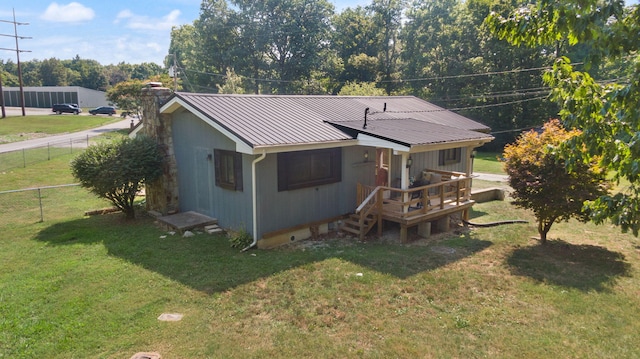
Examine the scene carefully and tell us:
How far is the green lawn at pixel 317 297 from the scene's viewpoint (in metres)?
5.82

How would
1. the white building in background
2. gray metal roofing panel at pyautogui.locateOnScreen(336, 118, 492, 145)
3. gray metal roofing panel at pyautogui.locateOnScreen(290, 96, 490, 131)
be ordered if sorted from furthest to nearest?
the white building in background
gray metal roofing panel at pyautogui.locateOnScreen(290, 96, 490, 131)
gray metal roofing panel at pyautogui.locateOnScreen(336, 118, 492, 145)

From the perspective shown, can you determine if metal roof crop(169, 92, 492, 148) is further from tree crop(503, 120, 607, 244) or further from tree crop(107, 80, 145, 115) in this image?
tree crop(107, 80, 145, 115)

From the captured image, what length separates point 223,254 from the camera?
31.0 ft

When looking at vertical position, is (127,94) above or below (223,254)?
above

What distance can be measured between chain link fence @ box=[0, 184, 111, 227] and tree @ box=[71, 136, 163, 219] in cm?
162

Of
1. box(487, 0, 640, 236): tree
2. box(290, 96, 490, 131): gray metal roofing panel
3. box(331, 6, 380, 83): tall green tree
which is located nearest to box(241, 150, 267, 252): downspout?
box(290, 96, 490, 131): gray metal roofing panel

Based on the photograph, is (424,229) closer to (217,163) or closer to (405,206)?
(405,206)

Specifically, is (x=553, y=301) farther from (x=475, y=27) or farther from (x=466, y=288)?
(x=475, y=27)

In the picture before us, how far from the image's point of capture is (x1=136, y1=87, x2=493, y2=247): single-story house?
33.1 feet

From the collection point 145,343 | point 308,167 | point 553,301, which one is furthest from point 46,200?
point 553,301

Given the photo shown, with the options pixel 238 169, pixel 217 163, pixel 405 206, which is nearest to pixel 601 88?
pixel 405 206

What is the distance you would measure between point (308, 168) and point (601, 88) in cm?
733

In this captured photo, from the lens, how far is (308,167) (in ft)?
35.3

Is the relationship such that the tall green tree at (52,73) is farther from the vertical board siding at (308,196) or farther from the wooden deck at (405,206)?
the wooden deck at (405,206)
